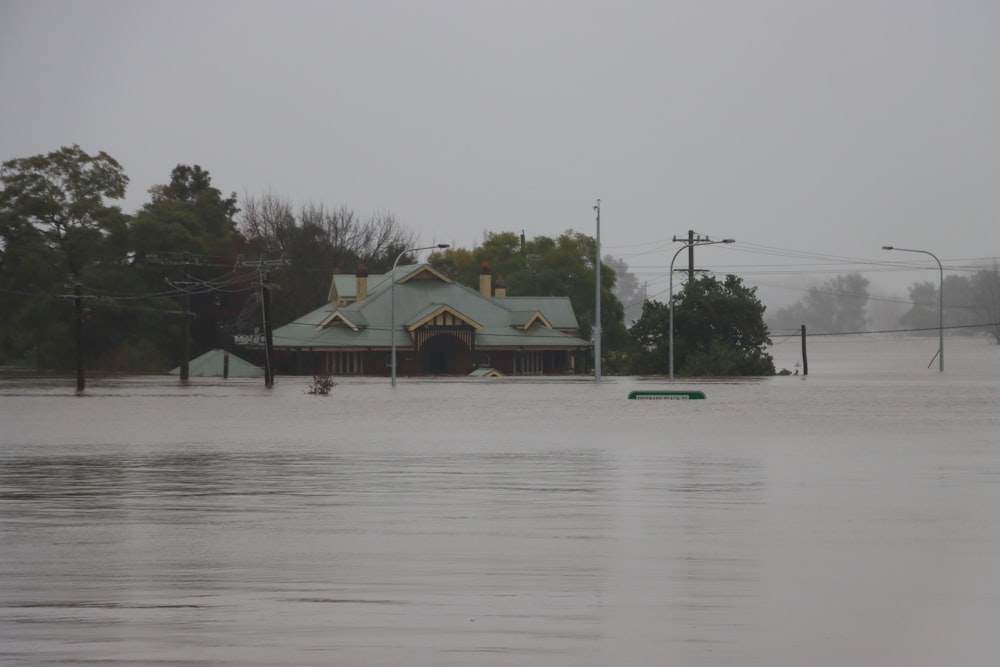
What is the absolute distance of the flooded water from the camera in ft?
25.9

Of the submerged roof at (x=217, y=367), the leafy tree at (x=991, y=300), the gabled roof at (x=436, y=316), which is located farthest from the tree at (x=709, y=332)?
the leafy tree at (x=991, y=300)

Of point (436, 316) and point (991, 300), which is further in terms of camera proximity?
point (991, 300)

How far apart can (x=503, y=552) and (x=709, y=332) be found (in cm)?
7852

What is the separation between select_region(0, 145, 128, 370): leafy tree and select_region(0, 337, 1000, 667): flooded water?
7093 cm

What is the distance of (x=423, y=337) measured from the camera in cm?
9669

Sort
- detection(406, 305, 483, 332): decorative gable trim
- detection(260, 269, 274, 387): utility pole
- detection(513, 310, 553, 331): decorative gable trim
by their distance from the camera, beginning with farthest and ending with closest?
1. detection(513, 310, 553, 331): decorative gable trim
2. detection(406, 305, 483, 332): decorative gable trim
3. detection(260, 269, 274, 387): utility pole

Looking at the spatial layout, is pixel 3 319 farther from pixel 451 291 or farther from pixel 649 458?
pixel 649 458

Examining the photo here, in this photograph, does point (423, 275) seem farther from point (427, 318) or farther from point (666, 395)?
point (666, 395)

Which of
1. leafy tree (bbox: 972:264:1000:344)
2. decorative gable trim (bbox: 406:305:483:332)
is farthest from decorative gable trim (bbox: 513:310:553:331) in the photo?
leafy tree (bbox: 972:264:1000:344)

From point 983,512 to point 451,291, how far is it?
9220 cm

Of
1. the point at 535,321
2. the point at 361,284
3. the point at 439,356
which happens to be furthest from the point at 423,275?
the point at 535,321

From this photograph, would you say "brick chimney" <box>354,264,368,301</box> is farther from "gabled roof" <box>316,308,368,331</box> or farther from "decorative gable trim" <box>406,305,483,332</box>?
"decorative gable trim" <box>406,305,483,332</box>

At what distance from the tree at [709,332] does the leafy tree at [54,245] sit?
41.3m

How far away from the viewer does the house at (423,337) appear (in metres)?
95.8
